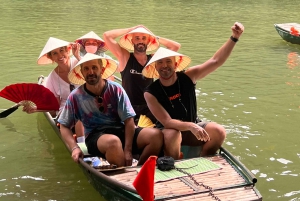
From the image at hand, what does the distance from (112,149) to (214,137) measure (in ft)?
3.23

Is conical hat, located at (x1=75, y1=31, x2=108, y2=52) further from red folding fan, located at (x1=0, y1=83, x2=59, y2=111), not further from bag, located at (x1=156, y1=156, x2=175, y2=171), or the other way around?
bag, located at (x1=156, y1=156, x2=175, y2=171)

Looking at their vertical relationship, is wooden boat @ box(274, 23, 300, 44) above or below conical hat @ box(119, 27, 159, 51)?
below

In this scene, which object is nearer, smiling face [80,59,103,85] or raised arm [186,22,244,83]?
smiling face [80,59,103,85]

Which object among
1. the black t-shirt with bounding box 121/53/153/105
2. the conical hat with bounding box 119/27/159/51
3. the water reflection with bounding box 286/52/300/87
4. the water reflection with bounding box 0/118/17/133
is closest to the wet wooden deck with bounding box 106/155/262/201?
the black t-shirt with bounding box 121/53/153/105

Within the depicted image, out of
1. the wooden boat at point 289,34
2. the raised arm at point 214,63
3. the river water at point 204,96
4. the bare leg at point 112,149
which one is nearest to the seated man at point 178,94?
the raised arm at point 214,63

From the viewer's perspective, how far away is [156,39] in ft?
17.7

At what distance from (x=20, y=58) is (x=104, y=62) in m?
6.20

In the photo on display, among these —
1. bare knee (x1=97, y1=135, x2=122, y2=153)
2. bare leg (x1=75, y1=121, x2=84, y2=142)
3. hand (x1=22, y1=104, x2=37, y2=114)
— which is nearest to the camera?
bare knee (x1=97, y1=135, x2=122, y2=153)

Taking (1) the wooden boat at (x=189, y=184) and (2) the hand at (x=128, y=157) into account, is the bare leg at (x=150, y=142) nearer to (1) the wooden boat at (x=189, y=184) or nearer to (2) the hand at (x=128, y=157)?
(2) the hand at (x=128, y=157)

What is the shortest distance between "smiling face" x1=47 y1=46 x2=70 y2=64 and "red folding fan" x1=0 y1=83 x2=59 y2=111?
15.5 inches

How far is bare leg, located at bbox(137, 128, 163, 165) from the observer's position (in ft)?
13.1

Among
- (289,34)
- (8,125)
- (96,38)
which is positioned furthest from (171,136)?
(289,34)

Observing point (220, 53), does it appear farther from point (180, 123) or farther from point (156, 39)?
point (156, 39)

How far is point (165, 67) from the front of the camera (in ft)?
13.5
